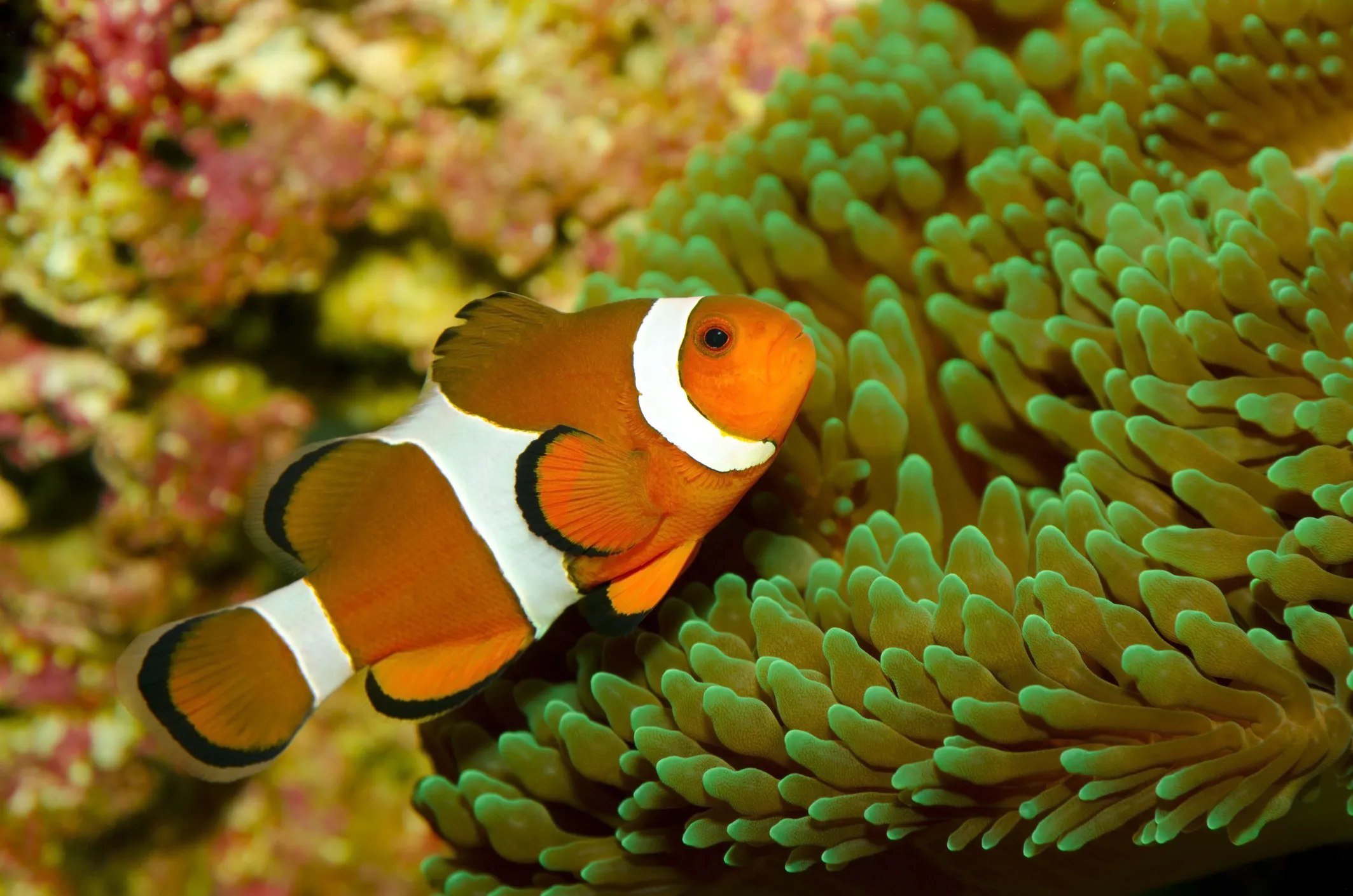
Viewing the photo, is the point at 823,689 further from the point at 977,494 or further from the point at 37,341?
the point at 37,341

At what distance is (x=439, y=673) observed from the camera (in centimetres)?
132

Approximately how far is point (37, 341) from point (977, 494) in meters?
1.86

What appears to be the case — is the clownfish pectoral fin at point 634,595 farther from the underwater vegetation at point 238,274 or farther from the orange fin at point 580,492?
the underwater vegetation at point 238,274

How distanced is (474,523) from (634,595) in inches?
8.6

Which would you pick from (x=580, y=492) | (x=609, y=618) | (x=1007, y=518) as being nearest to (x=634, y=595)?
(x=609, y=618)

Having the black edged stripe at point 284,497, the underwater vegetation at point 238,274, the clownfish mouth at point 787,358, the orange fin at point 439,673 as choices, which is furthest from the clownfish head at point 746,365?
the underwater vegetation at point 238,274

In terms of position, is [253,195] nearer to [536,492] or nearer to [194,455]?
[194,455]

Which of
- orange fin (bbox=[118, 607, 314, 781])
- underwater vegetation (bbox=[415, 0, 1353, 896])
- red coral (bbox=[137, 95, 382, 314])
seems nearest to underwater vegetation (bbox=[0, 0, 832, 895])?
red coral (bbox=[137, 95, 382, 314])

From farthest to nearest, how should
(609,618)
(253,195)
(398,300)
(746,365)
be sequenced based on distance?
(398,300)
(253,195)
(609,618)
(746,365)

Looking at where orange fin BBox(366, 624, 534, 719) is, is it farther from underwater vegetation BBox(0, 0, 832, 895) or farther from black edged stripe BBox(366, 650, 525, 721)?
underwater vegetation BBox(0, 0, 832, 895)

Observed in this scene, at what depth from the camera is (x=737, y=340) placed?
46.6 inches

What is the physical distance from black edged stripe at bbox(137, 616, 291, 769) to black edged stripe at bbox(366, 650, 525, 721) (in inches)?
7.3

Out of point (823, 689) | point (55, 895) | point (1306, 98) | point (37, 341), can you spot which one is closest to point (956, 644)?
point (823, 689)

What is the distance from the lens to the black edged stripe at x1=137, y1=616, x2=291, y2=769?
1.28 m
